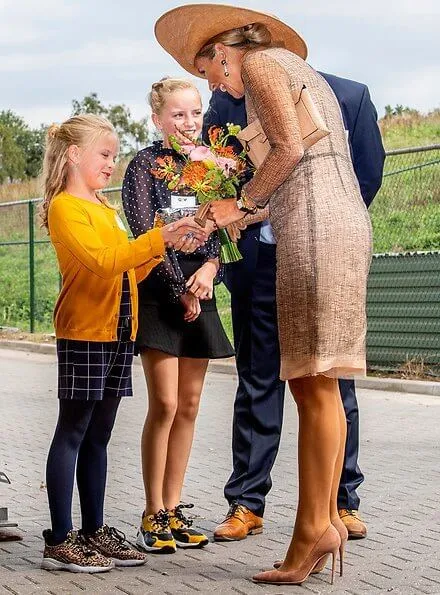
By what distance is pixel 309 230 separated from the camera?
17.9 feet

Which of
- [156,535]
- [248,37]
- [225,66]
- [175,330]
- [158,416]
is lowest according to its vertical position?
[156,535]

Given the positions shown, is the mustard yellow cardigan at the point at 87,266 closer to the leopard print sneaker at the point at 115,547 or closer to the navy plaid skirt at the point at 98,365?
the navy plaid skirt at the point at 98,365

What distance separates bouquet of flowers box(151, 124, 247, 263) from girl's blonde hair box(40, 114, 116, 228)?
32 centimetres

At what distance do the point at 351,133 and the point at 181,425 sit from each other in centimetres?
159

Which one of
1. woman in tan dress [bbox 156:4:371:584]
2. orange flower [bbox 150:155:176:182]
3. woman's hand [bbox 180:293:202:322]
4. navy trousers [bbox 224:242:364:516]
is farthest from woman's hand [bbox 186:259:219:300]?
woman in tan dress [bbox 156:4:371:584]

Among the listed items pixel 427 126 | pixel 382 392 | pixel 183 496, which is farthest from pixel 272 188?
pixel 427 126

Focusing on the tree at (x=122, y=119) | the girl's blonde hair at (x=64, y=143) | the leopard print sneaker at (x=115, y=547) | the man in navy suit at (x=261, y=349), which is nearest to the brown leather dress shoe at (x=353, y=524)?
the man in navy suit at (x=261, y=349)

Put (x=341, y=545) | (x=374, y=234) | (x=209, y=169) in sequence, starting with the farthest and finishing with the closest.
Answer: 1. (x=374, y=234)
2. (x=209, y=169)
3. (x=341, y=545)

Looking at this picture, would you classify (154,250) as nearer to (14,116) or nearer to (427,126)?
(427,126)

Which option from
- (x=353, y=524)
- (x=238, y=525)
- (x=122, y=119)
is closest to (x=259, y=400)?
(x=238, y=525)

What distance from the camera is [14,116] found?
92.4 m

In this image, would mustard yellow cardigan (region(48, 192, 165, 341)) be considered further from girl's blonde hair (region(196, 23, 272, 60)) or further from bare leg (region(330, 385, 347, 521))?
bare leg (region(330, 385, 347, 521))

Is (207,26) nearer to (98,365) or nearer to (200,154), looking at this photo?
(200,154)

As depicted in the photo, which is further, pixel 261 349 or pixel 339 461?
pixel 261 349
